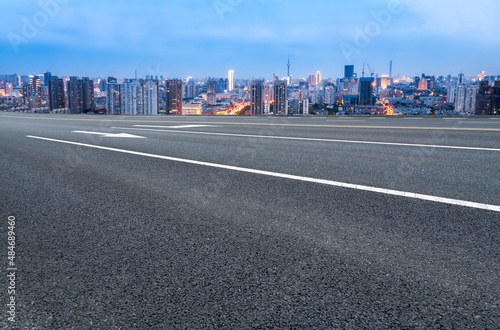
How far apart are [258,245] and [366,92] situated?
53.4 m

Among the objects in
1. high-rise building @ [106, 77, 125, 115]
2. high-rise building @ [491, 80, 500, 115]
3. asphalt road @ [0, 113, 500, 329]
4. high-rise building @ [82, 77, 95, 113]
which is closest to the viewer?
asphalt road @ [0, 113, 500, 329]

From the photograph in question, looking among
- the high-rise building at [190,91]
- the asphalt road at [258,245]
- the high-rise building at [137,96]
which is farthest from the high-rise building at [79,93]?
the asphalt road at [258,245]

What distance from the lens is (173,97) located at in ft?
141

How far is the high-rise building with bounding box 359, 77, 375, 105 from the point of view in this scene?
49.2 meters

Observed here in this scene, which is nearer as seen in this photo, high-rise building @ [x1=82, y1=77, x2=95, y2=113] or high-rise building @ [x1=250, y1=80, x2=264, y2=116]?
high-rise building @ [x1=250, y1=80, x2=264, y2=116]

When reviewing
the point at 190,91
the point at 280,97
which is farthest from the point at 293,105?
the point at 190,91

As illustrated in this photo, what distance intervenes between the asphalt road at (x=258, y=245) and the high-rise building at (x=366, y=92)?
45486mm

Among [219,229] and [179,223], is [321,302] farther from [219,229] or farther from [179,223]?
[179,223]

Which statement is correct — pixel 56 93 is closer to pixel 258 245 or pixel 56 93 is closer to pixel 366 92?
pixel 366 92

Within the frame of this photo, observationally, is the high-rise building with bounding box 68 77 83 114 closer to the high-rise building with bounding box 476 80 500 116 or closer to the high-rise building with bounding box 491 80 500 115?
the high-rise building with bounding box 476 80 500 116

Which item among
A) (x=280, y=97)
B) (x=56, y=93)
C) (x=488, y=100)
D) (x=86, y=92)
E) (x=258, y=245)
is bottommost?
(x=258, y=245)

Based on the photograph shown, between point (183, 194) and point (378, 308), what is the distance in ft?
8.97

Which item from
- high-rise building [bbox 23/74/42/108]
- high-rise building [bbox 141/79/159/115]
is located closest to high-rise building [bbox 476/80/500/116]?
high-rise building [bbox 141/79/159/115]

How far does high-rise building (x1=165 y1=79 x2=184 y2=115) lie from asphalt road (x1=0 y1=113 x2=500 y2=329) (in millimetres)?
31361
